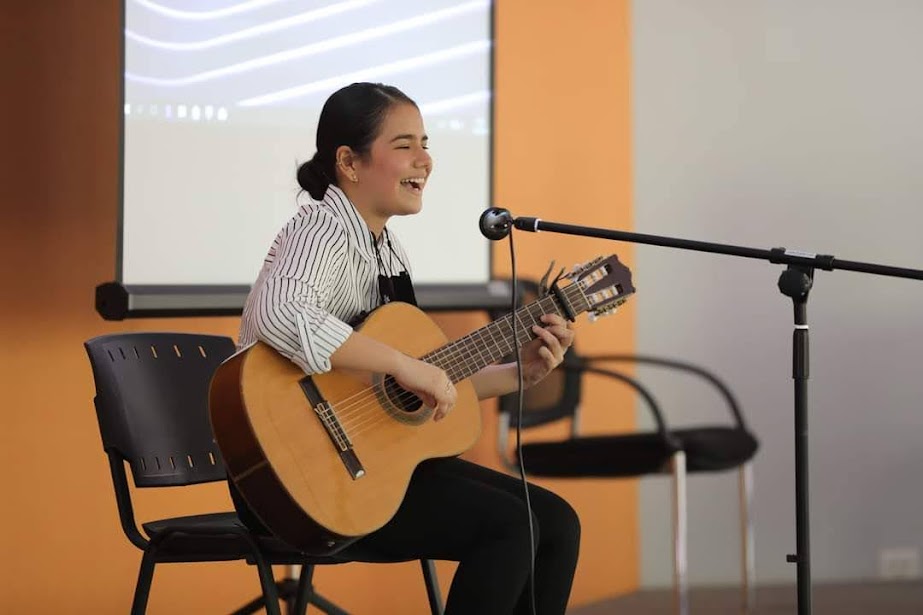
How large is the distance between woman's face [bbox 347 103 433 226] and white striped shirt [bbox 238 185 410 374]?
5 centimetres

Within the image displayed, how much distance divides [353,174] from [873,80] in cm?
280

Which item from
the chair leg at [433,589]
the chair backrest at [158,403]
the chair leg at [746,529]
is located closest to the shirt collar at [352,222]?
the chair backrest at [158,403]

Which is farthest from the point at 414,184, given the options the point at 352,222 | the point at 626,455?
the point at 626,455

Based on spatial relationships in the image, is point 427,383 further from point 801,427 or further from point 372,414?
point 801,427

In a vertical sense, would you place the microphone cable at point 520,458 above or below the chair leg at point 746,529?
above

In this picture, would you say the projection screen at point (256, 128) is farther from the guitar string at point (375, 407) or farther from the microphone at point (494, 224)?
the microphone at point (494, 224)

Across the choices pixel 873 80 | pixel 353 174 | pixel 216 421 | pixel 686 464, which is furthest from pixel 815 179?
pixel 216 421

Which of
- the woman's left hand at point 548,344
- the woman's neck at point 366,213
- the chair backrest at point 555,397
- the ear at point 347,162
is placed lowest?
the chair backrest at point 555,397

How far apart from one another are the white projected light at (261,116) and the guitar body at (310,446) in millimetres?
849

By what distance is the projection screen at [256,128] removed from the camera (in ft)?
9.73

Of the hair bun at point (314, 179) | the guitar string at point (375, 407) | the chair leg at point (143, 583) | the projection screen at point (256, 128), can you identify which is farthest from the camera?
the projection screen at point (256, 128)

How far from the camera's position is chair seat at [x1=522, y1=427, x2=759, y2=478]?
3459mm

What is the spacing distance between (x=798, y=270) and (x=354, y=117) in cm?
86

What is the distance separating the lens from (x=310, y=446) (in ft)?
7.14
